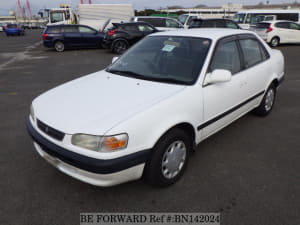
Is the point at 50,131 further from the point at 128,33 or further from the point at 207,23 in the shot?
the point at 207,23

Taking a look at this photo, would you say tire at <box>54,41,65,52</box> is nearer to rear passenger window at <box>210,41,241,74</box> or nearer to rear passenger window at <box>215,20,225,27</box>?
rear passenger window at <box>215,20,225,27</box>

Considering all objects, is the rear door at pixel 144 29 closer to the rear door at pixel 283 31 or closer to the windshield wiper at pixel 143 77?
the rear door at pixel 283 31

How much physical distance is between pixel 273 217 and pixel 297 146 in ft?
5.26

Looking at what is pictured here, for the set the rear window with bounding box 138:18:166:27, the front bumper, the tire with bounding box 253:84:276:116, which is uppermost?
the rear window with bounding box 138:18:166:27

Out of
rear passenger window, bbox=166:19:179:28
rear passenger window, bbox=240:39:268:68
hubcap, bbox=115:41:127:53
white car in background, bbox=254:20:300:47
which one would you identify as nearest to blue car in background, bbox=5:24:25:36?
hubcap, bbox=115:41:127:53

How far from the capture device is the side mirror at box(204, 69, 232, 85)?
8.56 feet

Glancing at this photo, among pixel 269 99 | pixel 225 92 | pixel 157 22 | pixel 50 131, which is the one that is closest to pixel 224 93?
pixel 225 92

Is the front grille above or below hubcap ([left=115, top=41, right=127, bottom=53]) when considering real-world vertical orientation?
above

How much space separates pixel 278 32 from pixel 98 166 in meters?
14.9

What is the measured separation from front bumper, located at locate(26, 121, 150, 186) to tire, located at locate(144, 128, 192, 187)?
0.42ft

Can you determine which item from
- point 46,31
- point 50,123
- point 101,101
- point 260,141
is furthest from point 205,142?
point 46,31

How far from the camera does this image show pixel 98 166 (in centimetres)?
200

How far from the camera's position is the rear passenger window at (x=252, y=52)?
3.50 metres

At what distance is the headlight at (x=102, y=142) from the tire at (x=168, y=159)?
385 mm
